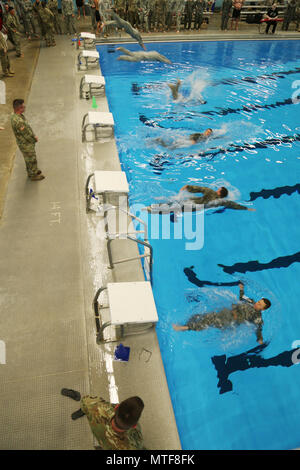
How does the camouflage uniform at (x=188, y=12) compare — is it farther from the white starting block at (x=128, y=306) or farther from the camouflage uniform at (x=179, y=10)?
the white starting block at (x=128, y=306)

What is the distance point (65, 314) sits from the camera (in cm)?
400

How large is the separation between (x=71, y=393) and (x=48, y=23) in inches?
582

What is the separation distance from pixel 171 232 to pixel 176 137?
362 centimetres

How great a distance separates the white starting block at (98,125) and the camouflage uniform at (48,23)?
7796 millimetres

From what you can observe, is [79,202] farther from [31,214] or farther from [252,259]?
[252,259]

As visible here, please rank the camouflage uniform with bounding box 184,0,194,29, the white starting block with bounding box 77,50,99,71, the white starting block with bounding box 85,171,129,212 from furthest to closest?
the camouflage uniform with bounding box 184,0,194,29 < the white starting block with bounding box 77,50,99,71 < the white starting block with bounding box 85,171,129,212

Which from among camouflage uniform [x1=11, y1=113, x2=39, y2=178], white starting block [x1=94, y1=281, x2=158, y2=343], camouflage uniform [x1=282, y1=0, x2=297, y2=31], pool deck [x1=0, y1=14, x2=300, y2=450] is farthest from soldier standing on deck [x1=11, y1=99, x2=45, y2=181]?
camouflage uniform [x1=282, y1=0, x2=297, y2=31]

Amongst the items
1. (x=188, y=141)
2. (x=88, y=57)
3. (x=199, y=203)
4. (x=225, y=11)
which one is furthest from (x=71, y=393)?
(x=225, y=11)

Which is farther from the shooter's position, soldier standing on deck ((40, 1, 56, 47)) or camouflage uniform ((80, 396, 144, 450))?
soldier standing on deck ((40, 1, 56, 47))

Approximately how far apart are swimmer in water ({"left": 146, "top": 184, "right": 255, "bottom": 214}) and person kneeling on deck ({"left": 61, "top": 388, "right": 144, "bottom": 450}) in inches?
161

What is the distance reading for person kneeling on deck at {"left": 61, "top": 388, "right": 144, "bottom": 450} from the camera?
7.32ft

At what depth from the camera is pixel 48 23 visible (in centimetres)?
1263

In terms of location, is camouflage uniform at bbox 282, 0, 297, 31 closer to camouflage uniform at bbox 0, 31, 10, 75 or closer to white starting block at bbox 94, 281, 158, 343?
camouflage uniform at bbox 0, 31, 10, 75
